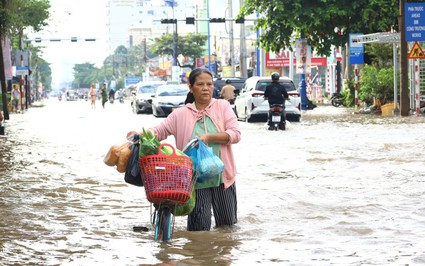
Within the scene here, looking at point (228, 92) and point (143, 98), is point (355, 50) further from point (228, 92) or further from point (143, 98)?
point (143, 98)

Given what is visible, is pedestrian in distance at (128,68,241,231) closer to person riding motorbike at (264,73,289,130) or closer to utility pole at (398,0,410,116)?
person riding motorbike at (264,73,289,130)

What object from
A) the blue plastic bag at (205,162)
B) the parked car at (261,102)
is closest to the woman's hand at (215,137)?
the blue plastic bag at (205,162)

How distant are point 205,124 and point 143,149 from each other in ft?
2.65

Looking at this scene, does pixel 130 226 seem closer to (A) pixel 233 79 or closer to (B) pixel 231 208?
(B) pixel 231 208

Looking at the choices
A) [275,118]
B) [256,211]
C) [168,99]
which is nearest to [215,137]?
[256,211]

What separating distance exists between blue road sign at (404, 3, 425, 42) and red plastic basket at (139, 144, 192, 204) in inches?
1012

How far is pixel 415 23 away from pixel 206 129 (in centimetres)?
2517

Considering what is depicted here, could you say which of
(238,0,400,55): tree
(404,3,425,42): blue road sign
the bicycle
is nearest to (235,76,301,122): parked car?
(404,3,425,42): blue road sign

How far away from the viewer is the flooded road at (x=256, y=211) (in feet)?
25.3

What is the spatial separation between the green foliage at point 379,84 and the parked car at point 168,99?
733 cm

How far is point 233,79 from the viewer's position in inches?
1578

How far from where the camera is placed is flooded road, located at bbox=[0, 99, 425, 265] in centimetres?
772

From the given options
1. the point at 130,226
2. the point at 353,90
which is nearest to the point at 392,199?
the point at 130,226

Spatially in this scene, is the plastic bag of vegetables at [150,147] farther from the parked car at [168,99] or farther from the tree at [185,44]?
the tree at [185,44]
